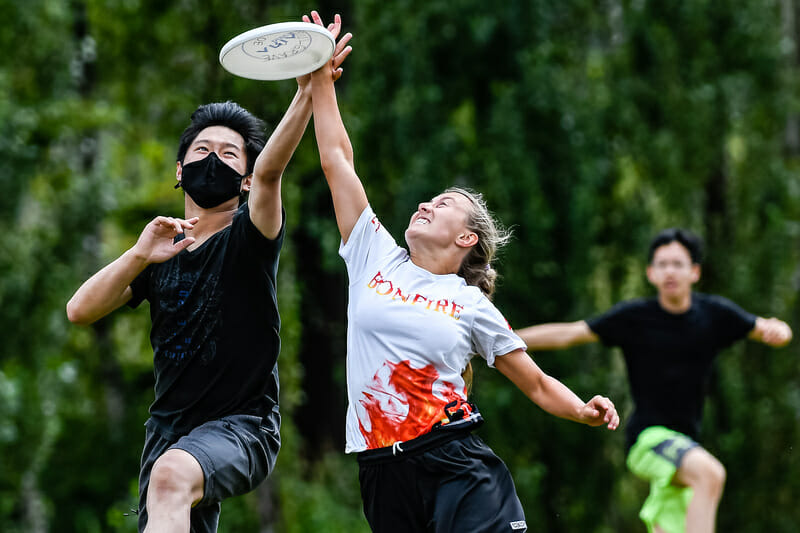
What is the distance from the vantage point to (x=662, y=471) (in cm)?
584

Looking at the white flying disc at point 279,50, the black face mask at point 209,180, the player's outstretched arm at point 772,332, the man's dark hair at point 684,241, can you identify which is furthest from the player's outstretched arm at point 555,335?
the white flying disc at point 279,50

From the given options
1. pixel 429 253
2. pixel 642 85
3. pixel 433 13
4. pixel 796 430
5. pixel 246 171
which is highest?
pixel 433 13

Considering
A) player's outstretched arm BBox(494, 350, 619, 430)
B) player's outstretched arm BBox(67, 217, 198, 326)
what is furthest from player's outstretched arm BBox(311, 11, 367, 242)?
player's outstretched arm BBox(494, 350, 619, 430)

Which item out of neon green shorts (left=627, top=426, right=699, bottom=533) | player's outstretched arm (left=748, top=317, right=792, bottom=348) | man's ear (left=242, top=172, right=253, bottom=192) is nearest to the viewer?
man's ear (left=242, top=172, right=253, bottom=192)

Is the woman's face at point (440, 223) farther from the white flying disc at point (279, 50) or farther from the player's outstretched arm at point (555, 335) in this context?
the player's outstretched arm at point (555, 335)

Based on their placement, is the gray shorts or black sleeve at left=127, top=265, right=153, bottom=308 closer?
the gray shorts

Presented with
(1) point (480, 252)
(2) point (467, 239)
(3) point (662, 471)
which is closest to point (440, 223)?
(2) point (467, 239)

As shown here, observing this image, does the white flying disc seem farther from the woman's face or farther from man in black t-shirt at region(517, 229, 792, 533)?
man in black t-shirt at region(517, 229, 792, 533)

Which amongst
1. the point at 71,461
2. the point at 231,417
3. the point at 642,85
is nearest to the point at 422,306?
the point at 231,417

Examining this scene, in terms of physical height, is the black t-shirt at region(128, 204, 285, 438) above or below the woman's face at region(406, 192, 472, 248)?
below

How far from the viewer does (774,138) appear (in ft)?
35.0

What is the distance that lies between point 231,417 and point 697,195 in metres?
7.72

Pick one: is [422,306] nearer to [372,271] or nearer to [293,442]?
[372,271]

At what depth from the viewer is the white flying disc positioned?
359cm
